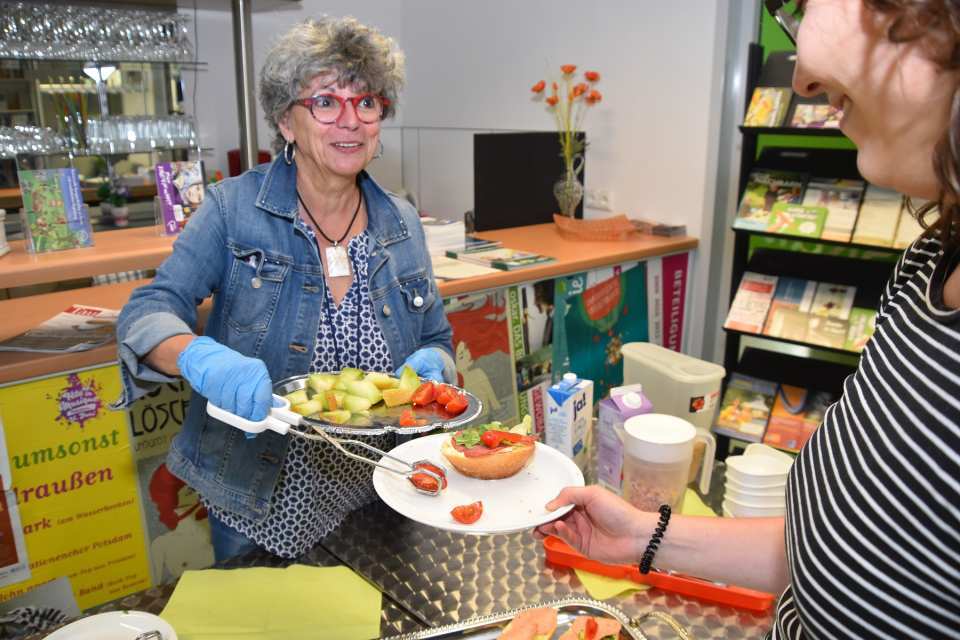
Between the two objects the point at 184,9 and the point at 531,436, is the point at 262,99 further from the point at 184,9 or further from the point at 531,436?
the point at 184,9

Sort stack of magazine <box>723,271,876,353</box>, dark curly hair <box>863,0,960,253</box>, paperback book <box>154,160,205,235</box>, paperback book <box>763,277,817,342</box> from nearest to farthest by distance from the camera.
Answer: dark curly hair <box>863,0,960,253</box> < paperback book <box>154,160,205,235</box> < stack of magazine <box>723,271,876,353</box> < paperback book <box>763,277,817,342</box>

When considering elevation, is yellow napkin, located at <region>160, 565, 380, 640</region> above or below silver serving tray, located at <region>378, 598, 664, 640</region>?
below

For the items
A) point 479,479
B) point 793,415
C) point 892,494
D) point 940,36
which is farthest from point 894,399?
point 793,415

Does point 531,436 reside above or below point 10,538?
above

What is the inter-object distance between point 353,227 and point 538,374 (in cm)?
161

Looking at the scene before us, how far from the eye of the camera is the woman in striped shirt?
61 cm

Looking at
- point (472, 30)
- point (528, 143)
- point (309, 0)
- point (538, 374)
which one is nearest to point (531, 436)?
point (538, 374)

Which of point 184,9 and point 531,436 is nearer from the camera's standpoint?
point 531,436

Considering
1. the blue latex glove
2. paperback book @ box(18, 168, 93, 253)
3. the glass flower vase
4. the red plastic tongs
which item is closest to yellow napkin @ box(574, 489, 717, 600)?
the red plastic tongs

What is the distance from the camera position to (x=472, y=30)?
4.63 m

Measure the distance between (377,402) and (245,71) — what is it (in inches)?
87.8

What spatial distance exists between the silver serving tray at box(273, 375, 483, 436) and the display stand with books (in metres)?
2.01

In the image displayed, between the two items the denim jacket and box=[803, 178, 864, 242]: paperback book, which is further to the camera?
box=[803, 178, 864, 242]: paperback book

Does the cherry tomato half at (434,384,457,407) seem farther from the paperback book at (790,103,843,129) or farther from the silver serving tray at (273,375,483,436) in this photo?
the paperback book at (790,103,843,129)
